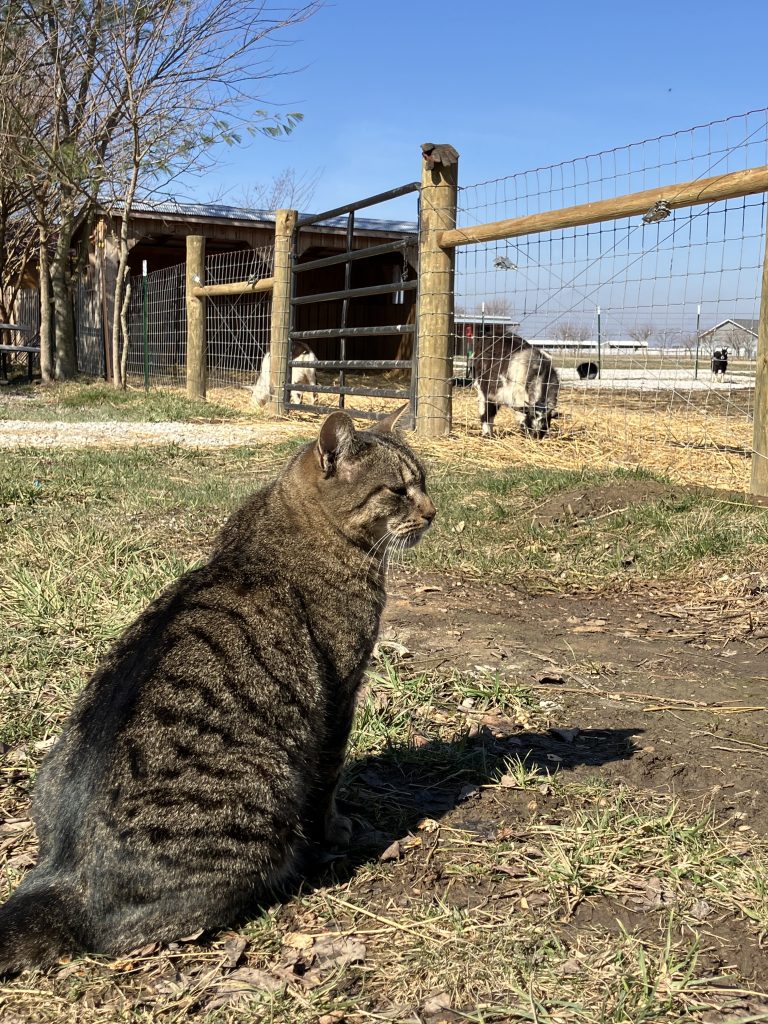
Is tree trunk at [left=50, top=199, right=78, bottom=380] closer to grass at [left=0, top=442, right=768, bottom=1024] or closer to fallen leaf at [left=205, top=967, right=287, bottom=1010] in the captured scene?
grass at [left=0, top=442, right=768, bottom=1024]

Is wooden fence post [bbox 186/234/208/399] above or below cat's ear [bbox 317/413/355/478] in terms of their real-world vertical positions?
above

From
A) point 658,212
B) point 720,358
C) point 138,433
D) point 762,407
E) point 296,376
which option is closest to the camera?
point 762,407

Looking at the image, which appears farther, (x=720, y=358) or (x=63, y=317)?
(x=63, y=317)

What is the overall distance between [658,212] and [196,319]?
863 cm

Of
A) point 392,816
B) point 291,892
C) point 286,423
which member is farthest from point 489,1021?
point 286,423

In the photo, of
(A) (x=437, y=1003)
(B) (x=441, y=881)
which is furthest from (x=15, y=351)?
(A) (x=437, y=1003)

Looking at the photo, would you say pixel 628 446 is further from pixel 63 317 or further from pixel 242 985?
pixel 63 317

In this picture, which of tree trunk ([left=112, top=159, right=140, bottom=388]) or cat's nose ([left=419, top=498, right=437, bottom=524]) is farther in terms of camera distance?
tree trunk ([left=112, top=159, right=140, bottom=388])

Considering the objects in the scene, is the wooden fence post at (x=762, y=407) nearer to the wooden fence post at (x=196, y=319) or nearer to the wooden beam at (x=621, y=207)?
the wooden beam at (x=621, y=207)

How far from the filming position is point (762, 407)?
5.20 meters

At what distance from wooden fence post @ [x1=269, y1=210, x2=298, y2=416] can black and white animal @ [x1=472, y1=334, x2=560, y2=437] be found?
2.48 m

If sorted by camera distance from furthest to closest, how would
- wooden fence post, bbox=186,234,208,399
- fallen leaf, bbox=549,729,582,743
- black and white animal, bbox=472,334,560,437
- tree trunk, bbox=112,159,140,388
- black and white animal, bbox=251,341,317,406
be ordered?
tree trunk, bbox=112,159,140,388, wooden fence post, bbox=186,234,208,399, black and white animal, bbox=251,341,317,406, black and white animal, bbox=472,334,560,437, fallen leaf, bbox=549,729,582,743

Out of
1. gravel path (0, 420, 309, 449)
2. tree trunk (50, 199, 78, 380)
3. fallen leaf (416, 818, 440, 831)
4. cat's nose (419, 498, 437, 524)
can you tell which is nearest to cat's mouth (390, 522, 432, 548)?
cat's nose (419, 498, 437, 524)

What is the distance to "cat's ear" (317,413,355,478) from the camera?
2727mm
